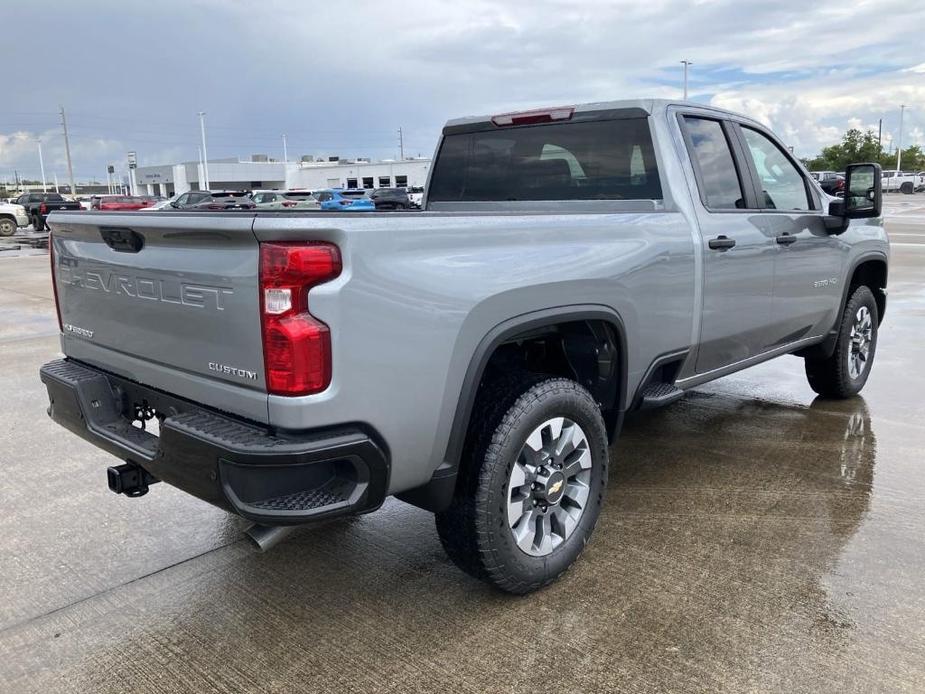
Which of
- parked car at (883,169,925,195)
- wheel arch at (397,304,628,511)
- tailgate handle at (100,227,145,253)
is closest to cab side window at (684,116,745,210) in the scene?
wheel arch at (397,304,628,511)

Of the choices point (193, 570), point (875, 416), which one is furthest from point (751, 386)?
point (193, 570)

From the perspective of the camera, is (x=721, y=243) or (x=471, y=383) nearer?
(x=471, y=383)

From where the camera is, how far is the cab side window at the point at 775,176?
4539 millimetres

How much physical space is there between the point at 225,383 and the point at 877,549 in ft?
9.52

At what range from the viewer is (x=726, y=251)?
399cm

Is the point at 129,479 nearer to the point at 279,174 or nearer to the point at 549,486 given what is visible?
the point at 549,486

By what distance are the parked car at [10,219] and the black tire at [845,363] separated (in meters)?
31.0

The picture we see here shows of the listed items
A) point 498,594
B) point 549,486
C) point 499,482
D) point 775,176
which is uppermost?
point 775,176

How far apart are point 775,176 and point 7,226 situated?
31.5 m

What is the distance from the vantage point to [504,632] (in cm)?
291

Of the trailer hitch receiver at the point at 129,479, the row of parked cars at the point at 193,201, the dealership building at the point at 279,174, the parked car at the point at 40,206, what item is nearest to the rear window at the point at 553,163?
the trailer hitch receiver at the point at 129,479

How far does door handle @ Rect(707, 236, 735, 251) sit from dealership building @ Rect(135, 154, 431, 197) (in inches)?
3146

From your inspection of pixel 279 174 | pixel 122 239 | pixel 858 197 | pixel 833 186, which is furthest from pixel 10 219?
pixel 279 174

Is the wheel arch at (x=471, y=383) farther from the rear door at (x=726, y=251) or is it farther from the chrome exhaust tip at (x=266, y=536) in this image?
the rear door at (x=726, y=251)
